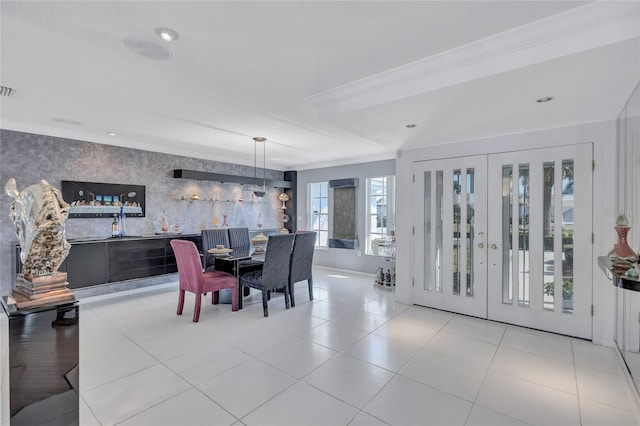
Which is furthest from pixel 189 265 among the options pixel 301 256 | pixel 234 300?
pixel 301 256

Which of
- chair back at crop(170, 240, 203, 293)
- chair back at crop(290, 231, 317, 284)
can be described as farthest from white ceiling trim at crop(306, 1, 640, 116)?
chair back at crop(170, 240, 203, 293)

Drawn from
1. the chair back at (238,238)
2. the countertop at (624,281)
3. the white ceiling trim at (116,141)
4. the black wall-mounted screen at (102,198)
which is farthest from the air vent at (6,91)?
the countertop at (624,281)

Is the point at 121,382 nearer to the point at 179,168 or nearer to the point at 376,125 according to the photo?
the point at 376,125

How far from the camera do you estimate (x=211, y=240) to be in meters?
5.13

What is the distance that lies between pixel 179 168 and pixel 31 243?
427cm

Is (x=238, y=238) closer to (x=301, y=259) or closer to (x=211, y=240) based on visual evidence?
(x=211, y=240)

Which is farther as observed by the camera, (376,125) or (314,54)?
(376,125)

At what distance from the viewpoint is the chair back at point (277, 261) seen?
396cm

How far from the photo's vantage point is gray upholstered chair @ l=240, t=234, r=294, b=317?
3967 mm

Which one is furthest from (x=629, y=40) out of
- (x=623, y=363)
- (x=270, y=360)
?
(x=270, y=360)

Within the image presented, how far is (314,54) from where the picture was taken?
228cm

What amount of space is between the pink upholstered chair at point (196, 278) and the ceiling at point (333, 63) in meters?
1.64

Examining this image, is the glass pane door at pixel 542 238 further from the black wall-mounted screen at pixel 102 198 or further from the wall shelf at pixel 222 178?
the black wall-mounted screen at pixel 102 198

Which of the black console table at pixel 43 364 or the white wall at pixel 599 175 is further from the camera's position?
the white wall at pixel 599 175
